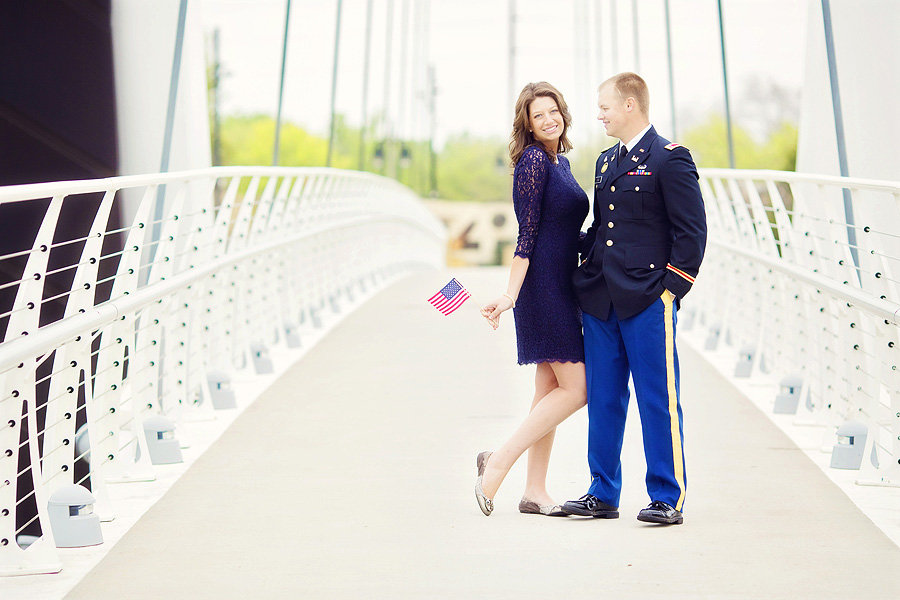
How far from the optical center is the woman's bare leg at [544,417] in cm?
402

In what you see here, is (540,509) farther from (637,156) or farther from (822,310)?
(822,310)

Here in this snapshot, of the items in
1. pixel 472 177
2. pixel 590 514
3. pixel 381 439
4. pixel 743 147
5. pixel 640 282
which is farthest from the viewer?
pixel 472 177

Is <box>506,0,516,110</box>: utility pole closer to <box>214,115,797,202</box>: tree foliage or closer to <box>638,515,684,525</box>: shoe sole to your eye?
<box>214,115,797,202</box>: tree foliage

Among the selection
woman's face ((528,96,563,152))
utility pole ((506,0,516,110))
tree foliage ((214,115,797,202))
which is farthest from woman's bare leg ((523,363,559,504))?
utility pole ((506,0,516,110))

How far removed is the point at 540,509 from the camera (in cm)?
411

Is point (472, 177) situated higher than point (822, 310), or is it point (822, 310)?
point (472, 177)

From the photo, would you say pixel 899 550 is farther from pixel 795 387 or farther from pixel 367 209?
pixel 367 209

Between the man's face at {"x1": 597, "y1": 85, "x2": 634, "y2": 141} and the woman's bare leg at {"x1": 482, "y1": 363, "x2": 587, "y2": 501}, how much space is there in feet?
2.52

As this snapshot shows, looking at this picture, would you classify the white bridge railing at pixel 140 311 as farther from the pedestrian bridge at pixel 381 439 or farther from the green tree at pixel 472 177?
the green tree at pixel 472 177

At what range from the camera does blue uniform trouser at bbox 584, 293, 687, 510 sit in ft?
12.6

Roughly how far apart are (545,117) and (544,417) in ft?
3.15

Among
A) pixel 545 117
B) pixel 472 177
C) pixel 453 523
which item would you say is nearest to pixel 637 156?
pixel 545 117

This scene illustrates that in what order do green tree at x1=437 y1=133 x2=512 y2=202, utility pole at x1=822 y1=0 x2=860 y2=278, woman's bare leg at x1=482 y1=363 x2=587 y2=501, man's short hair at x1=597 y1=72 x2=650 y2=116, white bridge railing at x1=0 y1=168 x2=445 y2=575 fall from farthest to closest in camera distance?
1. green tree at x1=437 y1=133 x2=512 y2=202
2. utility pole at x1=822 y1=0 x2=860 y2=278
3. woman's bare leg at x1=482 y1=363 x2=587 y2=501
4. man's short hair at x1=597 y1=72 x2=650 y2=116
5. white bridge railing at x1=0 y1=168 x2=445 y2=575

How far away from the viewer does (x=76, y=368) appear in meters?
3.91
